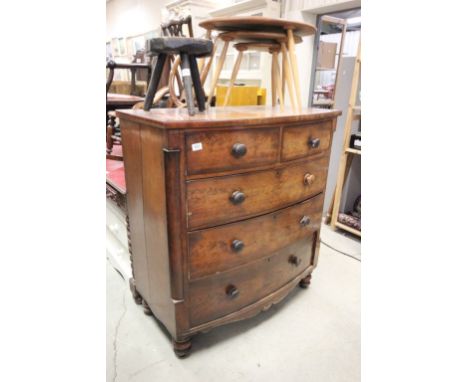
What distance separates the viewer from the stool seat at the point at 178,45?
103cm

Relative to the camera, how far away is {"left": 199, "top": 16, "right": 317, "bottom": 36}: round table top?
3.94ft

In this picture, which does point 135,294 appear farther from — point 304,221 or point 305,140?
point 305,140

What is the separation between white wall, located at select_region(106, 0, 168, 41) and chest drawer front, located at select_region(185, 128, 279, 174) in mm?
4965

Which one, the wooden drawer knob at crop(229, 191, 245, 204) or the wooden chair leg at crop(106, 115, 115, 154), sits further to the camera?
the wooden chair leg at crop(106, 115, 115, 154)

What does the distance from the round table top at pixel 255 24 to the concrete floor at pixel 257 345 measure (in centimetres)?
136

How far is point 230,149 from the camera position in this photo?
40.8 inches

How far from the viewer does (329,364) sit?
1261 mm

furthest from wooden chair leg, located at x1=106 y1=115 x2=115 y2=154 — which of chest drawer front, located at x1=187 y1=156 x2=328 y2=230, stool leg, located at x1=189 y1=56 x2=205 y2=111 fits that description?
chest drawer front, located at x1=187 y1=156 x2=328 y2=230

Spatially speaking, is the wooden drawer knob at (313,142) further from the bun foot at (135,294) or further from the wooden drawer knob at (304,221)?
the bun foot at (135,294)

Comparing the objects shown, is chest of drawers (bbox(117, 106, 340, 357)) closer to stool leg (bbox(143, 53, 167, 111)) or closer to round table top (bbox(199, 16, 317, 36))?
stool leg (bbox(143, 53, 167, 111))
